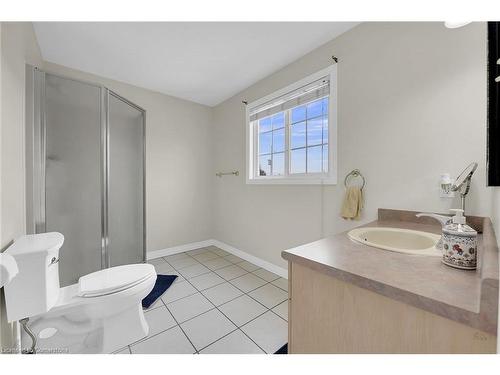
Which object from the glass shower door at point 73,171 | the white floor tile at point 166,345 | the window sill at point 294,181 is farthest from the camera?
the window sill at point 294,181

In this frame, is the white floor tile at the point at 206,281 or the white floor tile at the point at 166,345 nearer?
the white floor tile at the point at 166,345

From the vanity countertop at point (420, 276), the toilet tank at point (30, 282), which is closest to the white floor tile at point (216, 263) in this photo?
the toilet tank at point (30, 282)

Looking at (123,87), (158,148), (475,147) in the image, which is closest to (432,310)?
(475,147)

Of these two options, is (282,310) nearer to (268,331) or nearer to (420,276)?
(268,331)

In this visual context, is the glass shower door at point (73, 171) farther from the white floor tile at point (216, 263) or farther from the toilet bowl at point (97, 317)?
the white floor tile at point (216, 263)

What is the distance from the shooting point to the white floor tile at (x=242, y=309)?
1526 millimetres

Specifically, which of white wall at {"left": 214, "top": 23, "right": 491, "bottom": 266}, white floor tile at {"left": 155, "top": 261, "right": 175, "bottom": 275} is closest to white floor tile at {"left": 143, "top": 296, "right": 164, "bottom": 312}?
white floor tile at {"left": 155, "top": 261, "right": 175, "bottom": 275}

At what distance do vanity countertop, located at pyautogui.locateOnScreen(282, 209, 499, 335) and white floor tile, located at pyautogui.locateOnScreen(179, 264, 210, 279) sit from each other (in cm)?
186

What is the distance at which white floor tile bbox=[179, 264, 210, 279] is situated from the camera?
2254mm

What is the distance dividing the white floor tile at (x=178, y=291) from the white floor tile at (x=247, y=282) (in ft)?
1.42

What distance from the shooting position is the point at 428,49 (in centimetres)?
121

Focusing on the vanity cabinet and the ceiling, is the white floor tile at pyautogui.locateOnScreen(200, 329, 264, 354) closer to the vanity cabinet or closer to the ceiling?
the vanity cabinet

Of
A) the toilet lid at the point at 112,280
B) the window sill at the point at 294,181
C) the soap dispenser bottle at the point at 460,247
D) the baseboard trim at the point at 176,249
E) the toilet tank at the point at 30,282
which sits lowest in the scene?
the baseboard trim at the point at 176,249
